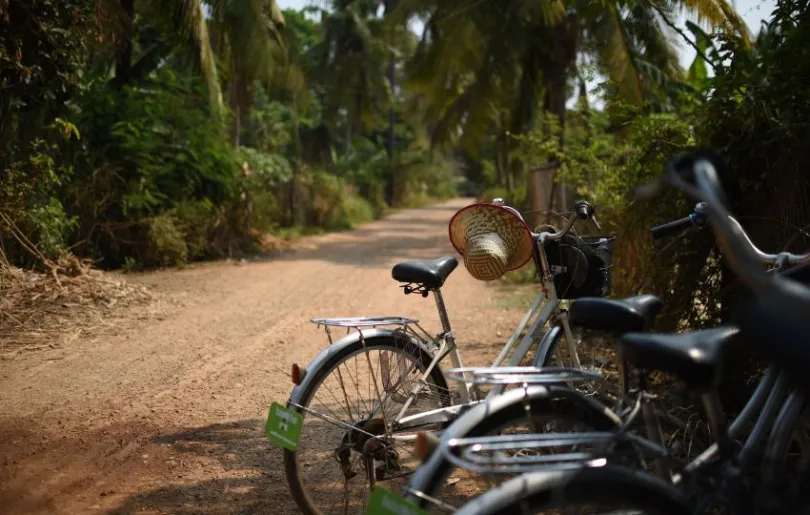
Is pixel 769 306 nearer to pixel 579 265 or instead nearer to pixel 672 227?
pixel 672 227

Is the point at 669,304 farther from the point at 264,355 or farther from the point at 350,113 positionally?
the point at 350,113

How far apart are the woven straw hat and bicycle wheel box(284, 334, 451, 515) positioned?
1.52 ft

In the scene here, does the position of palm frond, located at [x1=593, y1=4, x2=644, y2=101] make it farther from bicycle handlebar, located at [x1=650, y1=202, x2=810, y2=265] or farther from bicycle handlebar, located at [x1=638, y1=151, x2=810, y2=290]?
bicycle handlebar, located at [x1=638, y1=151, x2=810, y2=290]

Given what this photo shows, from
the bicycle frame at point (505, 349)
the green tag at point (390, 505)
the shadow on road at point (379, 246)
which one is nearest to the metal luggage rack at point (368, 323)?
the bicycle frame at point (505, 349)

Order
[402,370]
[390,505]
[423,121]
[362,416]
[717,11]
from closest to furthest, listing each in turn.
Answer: [390,505] < [362,416] < [402,370] < [717,11] < [423,121]

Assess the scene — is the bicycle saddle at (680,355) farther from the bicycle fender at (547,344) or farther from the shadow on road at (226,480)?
the shadow on road at (226,480)

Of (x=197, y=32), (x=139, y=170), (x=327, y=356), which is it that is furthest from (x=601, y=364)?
(x=197, y=32)

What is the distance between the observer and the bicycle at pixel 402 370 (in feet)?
10.3

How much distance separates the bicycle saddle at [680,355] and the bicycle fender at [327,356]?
4.62 ft

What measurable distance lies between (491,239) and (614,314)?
1.17 m

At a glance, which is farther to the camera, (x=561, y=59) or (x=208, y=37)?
(x=561, y=59)

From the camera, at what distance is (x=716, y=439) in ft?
7.02

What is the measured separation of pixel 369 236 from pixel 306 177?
2.28 meters

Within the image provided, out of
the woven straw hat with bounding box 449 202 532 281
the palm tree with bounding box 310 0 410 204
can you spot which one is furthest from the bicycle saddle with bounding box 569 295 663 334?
the palm tree with bounding box 310 0 410 204
